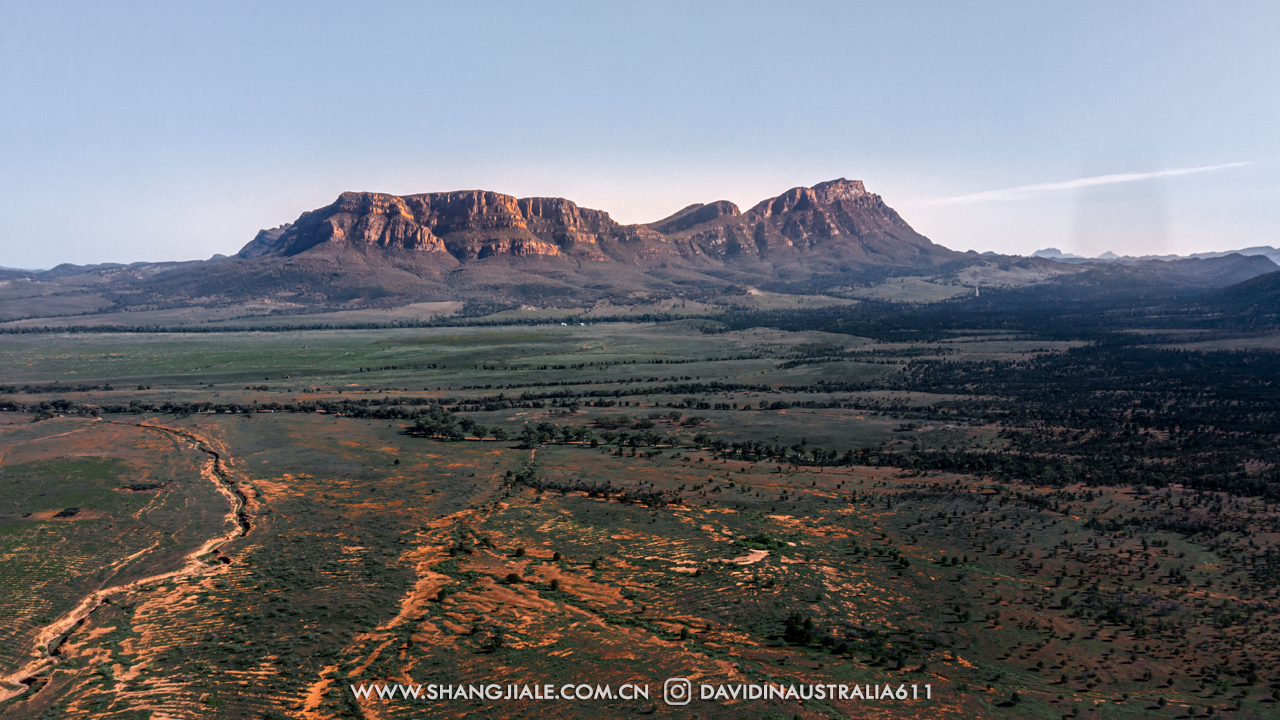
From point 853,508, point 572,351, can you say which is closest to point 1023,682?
point 853,508

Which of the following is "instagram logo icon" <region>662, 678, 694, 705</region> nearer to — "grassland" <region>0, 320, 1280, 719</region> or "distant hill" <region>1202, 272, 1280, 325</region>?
"grassland" <region>0, 320, 1280, 719</region>

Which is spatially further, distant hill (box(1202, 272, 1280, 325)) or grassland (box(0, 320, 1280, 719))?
distant hill (box(1202, 272, 1280, 325))

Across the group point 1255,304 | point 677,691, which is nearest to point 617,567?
point 677,691

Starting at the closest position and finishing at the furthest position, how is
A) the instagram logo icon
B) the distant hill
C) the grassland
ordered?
1. the instagram logo icon
2. the grassland
3. the distant hill

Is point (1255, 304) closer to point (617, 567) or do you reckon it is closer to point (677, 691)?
point (617, 567)

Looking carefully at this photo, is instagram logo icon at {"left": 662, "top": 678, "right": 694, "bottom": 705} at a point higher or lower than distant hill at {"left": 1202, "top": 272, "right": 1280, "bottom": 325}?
lower

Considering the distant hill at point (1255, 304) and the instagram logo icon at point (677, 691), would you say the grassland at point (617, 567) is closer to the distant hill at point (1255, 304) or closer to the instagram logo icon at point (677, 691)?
the instagram logo icon at point (677, 691)

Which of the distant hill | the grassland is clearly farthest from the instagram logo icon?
the distant hill
